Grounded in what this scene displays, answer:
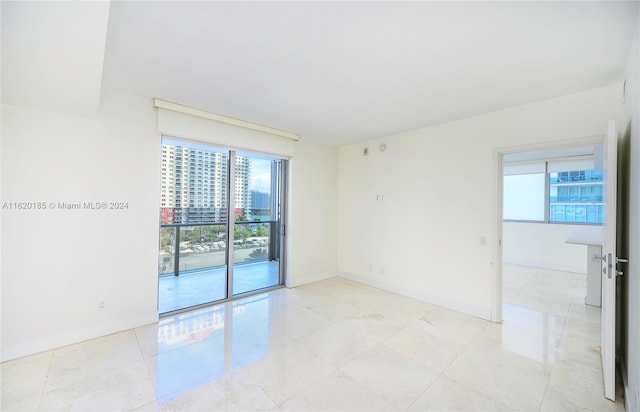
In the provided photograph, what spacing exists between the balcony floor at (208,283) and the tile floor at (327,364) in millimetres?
360

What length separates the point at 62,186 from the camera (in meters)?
2.60

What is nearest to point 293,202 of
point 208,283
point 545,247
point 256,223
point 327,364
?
point 256,223

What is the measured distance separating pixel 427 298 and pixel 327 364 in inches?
86.0

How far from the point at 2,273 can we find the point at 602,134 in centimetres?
581

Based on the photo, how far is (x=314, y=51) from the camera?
2070 mm

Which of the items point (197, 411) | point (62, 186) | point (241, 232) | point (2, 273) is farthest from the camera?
point (241, 232)

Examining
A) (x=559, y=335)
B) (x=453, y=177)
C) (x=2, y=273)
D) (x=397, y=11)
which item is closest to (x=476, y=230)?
(x=453, y=177)

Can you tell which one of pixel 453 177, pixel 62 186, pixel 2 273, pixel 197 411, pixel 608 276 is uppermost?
pixel 453 177

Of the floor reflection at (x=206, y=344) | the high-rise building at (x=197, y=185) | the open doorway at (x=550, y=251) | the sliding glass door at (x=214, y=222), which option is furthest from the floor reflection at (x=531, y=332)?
the high-rise building at (x=197, y=185)

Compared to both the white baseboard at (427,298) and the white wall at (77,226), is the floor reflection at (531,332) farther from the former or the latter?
the white wall at (77,226)

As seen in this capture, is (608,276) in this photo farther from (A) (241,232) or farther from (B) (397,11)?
(A) (241,232)

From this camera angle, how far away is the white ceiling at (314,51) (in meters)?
1.62

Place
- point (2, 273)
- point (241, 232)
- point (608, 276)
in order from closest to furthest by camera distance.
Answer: point (608, 276) < point (2, 273) < point (241, 232)

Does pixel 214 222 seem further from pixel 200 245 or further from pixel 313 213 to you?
pixel 313 213
